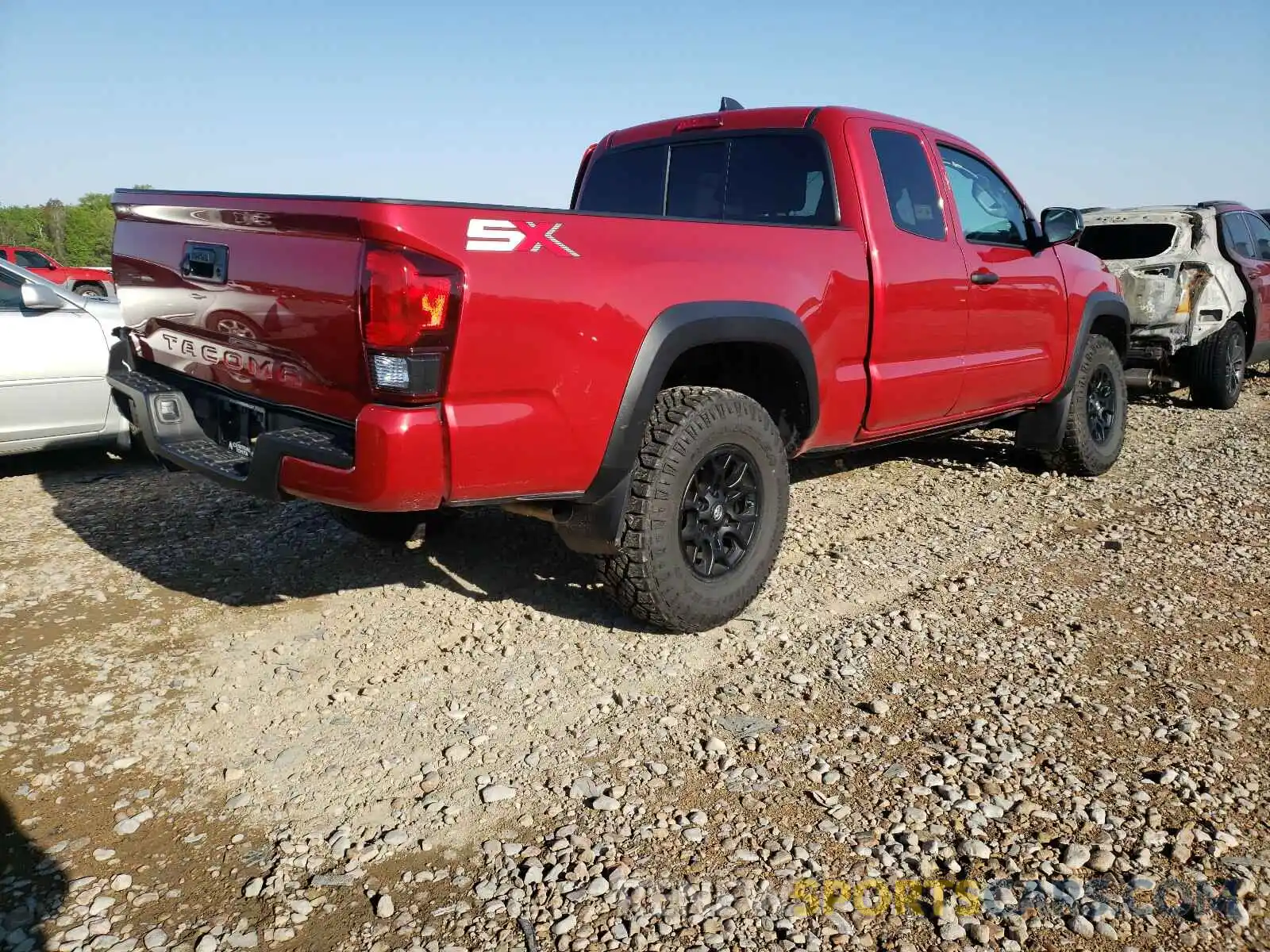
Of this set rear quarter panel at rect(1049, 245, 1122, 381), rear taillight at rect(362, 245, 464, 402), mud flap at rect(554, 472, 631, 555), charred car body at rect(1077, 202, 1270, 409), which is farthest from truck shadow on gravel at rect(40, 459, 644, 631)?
charred car body at rect(1077, 202, 1270, 409)

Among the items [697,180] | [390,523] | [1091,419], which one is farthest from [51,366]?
[1091,419]

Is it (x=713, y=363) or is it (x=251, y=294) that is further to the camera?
(x=713, y=363)

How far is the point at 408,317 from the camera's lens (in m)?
2.54

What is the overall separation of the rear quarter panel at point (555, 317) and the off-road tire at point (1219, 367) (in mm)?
6358

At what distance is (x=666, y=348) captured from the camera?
3.13 meters

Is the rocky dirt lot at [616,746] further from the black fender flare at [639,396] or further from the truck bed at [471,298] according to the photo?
the truck bed at [471,298]

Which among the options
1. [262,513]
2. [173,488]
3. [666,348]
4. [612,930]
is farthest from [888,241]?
[173,488]

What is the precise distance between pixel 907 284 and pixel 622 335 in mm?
1676

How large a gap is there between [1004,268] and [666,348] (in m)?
2.49

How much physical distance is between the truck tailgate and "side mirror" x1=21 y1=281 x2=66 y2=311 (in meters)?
2.02

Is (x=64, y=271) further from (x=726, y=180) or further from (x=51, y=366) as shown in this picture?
(x=726, y=180)

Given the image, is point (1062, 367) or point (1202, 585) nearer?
point (1202, 585)

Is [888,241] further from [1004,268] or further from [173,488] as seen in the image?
[173,488]

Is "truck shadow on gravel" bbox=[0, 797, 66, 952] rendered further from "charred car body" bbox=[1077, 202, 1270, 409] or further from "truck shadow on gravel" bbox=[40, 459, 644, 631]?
"charred car body" bbox=[1077, 202, 1270, 409]
